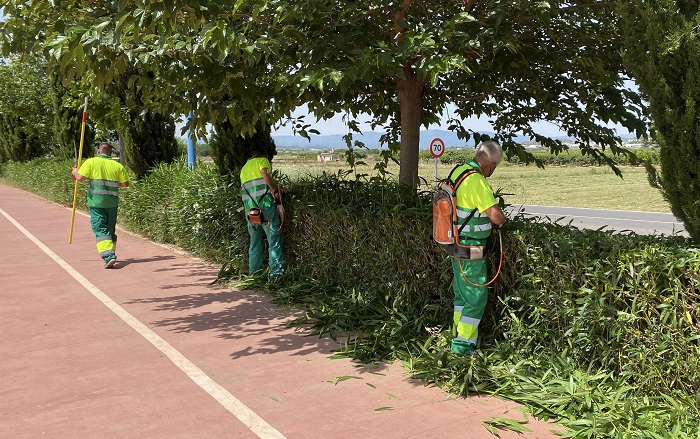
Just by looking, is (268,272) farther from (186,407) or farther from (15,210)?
(15,210)

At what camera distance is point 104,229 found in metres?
10.3

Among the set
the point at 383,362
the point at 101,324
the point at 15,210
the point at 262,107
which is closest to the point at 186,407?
the point at 383,362

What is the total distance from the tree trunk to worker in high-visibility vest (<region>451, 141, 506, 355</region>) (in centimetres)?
205

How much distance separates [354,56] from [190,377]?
294 centimetres

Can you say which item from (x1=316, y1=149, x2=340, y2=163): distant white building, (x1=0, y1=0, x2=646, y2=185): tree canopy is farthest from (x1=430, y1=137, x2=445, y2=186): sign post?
(x1=0, y1=0, x2=646, y2=185): tree canopy

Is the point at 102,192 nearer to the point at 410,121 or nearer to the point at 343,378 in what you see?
the point at 410,121

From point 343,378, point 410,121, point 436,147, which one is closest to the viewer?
point 343,378

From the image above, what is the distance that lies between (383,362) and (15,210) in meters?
18.7

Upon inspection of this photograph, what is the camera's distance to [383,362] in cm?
552

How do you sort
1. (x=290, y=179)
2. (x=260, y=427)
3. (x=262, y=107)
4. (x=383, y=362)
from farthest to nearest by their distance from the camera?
(x=290, y=179) → (x=262, y=107) → (x=383, y=362) → (x=260, y=427)

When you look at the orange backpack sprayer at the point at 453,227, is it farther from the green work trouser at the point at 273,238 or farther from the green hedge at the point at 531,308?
the green work trouser at the point at 273,238

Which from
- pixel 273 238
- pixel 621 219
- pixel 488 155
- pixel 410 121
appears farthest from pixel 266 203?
pixel 621 219

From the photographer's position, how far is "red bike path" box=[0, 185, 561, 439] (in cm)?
431

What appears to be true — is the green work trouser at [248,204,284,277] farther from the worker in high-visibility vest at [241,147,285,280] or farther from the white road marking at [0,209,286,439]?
the white road marking at [0,209,286,439]
